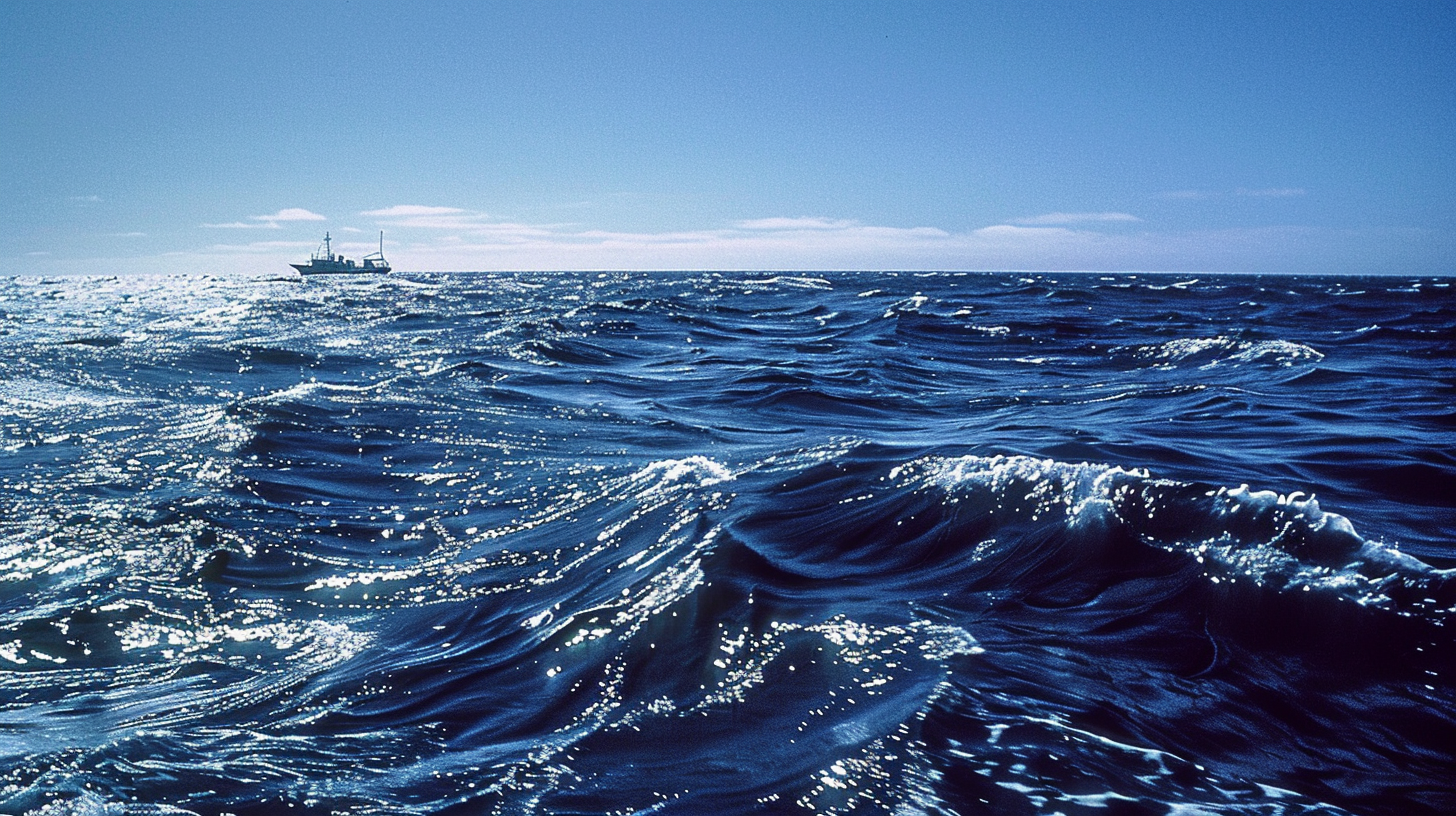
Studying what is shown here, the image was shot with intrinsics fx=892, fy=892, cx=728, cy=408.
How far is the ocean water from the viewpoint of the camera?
3.67 metres

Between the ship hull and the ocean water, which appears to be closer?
the ocean water

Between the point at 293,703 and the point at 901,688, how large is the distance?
3224 millimetres

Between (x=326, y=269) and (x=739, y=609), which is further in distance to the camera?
(x=326, y=269)

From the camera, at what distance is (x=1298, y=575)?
5242mm

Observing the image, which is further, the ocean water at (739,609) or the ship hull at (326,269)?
the ship hull at (326,269)

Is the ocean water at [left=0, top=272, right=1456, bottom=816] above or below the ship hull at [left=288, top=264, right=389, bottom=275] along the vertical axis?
below

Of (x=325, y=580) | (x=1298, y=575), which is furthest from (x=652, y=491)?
(x=1298, y=575)

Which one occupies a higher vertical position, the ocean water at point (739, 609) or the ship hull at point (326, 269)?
the ship hull at point (326, 269)

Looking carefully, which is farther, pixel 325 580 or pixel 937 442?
pixel 937 442

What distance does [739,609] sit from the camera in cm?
538

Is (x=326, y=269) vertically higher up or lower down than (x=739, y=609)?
higher up

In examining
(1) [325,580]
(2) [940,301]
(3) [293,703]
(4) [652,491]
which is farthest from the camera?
(2) [940,301]

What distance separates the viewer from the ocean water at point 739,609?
3674mm

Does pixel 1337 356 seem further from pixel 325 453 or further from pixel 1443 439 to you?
pixel 325 453
